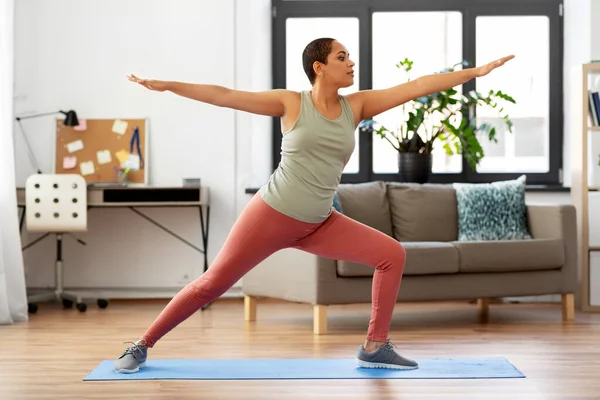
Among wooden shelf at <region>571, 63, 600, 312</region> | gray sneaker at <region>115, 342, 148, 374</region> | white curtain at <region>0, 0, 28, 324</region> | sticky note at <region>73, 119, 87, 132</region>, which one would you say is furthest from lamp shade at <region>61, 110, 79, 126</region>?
wooden shelf at <region>571, 63, 600, 312</region>

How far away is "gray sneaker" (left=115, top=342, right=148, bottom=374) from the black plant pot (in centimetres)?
291

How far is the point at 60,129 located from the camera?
6.37m

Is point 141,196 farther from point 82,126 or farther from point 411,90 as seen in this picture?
point 411,90

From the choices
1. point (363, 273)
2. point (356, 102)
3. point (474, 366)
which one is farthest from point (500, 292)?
point (356, 102)

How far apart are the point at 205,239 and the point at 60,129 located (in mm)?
1246

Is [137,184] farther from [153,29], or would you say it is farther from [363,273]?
[363,273]

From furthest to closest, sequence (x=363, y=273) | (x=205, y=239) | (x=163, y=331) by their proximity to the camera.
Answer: (x=205, y=239) < (x=363, y=273) < (x=163, y=331)

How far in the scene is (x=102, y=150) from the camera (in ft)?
20.8

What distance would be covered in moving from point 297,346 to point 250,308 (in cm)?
108

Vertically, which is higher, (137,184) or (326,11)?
(326,11)

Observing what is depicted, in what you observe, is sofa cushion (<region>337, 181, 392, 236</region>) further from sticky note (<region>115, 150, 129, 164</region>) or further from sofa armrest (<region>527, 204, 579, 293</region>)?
sticky note (<region>115, 150, 129, 164</region>)

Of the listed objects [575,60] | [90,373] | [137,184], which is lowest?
[90,373]

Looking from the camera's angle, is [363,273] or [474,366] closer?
[474,366]

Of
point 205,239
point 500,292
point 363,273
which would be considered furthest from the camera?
point 205,239
